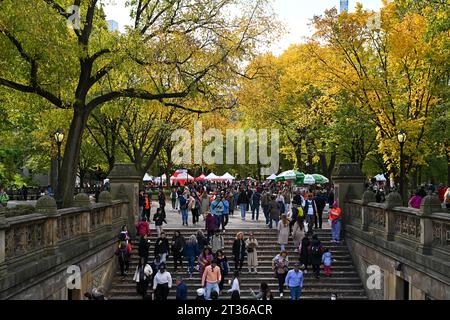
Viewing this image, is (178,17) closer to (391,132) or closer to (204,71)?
(204,71)

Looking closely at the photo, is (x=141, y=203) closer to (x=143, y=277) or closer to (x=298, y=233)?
(x=298, y=233)

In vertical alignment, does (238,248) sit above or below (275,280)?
above

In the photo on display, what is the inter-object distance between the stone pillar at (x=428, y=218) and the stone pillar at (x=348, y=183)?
10.1 metres

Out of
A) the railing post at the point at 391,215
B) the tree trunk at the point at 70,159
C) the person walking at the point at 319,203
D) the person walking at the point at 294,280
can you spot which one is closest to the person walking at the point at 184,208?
the person walking at the point at 319,203

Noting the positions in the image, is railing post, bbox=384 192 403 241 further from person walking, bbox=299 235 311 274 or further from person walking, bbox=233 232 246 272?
person walking, bbox=233 232 246 272

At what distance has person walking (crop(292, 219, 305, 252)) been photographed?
71.0 ft

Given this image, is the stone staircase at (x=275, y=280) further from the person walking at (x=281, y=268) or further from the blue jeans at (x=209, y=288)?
the blue jeans at (x=209, y=288)

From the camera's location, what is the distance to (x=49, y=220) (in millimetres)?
13648

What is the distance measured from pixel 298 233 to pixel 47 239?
10.9 meters

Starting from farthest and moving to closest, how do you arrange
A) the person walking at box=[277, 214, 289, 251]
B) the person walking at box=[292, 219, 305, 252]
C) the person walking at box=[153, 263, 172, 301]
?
the person walking at box=[292, 219, 305, 252], the person walking at box=[277, 214, 289, 251], the person walking at box=[153, 263, 172, 301]

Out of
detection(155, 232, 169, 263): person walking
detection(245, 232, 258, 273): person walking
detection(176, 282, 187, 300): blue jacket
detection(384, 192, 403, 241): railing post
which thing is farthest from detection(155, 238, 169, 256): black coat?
detection(384, 192, 403, 241): railing post

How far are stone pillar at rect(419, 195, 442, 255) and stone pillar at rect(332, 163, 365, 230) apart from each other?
33.2 ft

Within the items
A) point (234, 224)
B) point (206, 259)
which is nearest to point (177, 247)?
point (206, 259)
